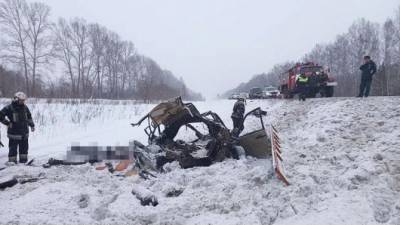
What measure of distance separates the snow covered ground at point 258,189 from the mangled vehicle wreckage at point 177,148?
322 millimetres

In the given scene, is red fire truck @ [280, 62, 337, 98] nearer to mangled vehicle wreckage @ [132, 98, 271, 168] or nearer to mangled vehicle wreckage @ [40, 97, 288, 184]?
mangled vehicle wreckage @ [40, 97, 288, 184]

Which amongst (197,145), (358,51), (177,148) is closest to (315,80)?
(197,145)

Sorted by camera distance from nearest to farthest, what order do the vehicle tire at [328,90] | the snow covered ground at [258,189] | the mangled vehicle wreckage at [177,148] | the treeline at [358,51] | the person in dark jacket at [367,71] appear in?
the snow covered ground at [258,189] → the mangled vehicle wreckage at [177,148] → the person in dark jacket at [367,71] → the vehicle tire at [328,90] → the treeline at [358,51]

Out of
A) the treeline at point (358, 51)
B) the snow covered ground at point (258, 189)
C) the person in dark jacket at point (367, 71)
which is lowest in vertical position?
the snow covered ground at point (258, 189)

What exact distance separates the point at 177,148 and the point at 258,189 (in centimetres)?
279

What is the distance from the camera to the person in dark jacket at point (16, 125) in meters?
8.02

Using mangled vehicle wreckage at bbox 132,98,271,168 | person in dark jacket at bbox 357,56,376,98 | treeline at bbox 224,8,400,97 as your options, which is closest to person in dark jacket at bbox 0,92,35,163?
mangled vehicle wreckage at bbox 132,98,271,168

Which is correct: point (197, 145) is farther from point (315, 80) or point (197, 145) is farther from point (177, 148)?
point (315, 80)

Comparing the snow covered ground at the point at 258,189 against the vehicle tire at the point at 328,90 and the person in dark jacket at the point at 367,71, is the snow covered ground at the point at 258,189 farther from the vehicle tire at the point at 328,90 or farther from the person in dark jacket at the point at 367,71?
the vehicle tire at the point at 328,90

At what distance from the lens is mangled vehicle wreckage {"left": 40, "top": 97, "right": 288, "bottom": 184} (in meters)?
7.05

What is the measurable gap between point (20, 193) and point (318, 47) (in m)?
76.4

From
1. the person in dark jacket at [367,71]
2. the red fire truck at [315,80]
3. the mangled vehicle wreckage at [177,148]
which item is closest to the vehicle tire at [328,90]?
the red fire truck at [315,80]

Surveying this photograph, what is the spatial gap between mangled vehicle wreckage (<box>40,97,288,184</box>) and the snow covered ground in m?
0.32

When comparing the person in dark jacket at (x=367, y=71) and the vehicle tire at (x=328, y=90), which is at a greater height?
the person in dark jacket at (x=367, y=71)
